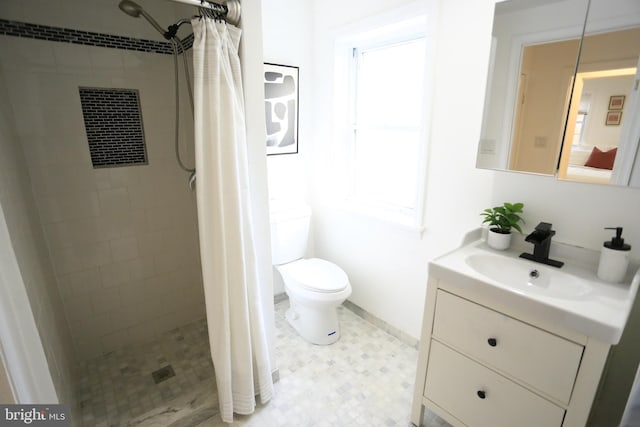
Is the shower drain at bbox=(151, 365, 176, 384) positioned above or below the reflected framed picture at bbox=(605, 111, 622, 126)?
below

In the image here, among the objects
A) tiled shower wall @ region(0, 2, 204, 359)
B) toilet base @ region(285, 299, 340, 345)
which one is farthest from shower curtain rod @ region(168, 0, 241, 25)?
toilet base @ region(285, 299, 340, 345)

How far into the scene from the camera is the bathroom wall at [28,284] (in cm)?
88

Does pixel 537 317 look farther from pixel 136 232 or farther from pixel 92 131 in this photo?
pixel 92 131

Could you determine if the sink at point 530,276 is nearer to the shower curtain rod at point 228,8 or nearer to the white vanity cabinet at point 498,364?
the white vanity cabinet at point 498,364

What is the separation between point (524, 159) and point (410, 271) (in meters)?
0.95

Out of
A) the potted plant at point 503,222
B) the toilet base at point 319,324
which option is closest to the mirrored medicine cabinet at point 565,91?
the potted plant at point 503,222

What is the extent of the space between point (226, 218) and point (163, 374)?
1.21 metres

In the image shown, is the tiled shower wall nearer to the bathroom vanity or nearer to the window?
the window

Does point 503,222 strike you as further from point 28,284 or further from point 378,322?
point 28,284

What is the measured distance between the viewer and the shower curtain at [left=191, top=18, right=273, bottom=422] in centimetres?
129

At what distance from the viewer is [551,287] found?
4.33ft

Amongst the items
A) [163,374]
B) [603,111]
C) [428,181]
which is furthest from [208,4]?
[163,374]

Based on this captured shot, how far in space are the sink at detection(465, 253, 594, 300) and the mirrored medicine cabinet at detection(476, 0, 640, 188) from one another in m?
0.41

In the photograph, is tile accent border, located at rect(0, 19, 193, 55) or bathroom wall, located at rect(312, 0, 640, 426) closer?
bathroom wall, located at rect(312, 0, 640, 426)
